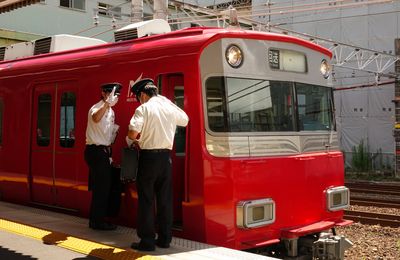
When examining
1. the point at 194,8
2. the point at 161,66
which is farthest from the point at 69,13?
the point at 161,66

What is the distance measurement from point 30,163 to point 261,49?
4.13 meters

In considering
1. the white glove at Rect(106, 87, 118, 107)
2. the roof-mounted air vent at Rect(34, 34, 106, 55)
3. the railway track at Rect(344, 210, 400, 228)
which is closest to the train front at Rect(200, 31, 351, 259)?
the white glove at Rect(106, 87, 118, 107)

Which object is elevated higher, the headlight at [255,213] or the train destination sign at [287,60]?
the train destination sign at [287,60]

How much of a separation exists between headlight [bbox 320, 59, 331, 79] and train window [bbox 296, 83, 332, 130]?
19 cm

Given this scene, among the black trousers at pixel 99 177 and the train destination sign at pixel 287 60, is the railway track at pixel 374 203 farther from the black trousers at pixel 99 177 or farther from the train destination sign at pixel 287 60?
the black trousers at pixel 99 177

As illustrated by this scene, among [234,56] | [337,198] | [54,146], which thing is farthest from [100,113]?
[337,198]

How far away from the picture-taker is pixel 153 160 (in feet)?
16.8

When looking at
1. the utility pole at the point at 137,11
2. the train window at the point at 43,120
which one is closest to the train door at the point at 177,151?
the train window at the point at 43,120

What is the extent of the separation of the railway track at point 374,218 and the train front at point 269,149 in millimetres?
4989

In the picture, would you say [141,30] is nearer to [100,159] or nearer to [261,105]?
[100,159]

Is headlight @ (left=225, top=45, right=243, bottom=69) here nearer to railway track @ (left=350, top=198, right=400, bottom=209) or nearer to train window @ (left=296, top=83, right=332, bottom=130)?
train window @ (left=296, top=83, right=332, bottom=130)

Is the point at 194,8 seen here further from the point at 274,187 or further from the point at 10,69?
the point at 274,187

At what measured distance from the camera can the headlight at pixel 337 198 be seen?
6.43m

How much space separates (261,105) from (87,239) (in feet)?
8.16
